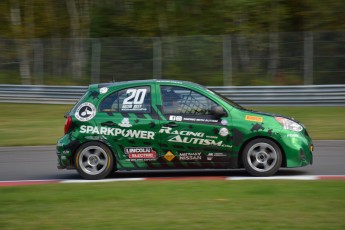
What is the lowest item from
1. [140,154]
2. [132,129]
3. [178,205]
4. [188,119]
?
[178,205]

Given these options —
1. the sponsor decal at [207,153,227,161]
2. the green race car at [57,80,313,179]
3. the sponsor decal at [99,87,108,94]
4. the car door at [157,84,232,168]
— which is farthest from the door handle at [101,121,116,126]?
the sponsor decal at [207,153,227,161]

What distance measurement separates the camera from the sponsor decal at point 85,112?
10.9 metres

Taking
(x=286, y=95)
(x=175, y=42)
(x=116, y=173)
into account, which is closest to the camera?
(x=116, y=173)

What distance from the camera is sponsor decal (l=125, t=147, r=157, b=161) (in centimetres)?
1073

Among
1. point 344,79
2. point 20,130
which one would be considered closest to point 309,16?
point 344,79

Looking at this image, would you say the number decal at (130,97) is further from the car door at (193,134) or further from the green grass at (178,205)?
the green grass at (178,205)

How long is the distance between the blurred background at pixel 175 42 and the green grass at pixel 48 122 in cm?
201

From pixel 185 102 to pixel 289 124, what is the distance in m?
1.63

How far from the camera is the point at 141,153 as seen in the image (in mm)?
10766

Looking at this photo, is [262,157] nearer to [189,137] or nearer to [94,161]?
[189,137]

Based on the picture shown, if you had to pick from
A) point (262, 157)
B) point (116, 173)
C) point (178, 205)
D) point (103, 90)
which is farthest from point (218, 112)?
point (178, 205)

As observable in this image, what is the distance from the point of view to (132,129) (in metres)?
10.8

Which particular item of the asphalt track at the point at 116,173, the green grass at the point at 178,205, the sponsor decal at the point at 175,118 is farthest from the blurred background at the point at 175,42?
the green grass at the point at 178,205

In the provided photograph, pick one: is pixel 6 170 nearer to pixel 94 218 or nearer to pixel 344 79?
pixel 94 218
